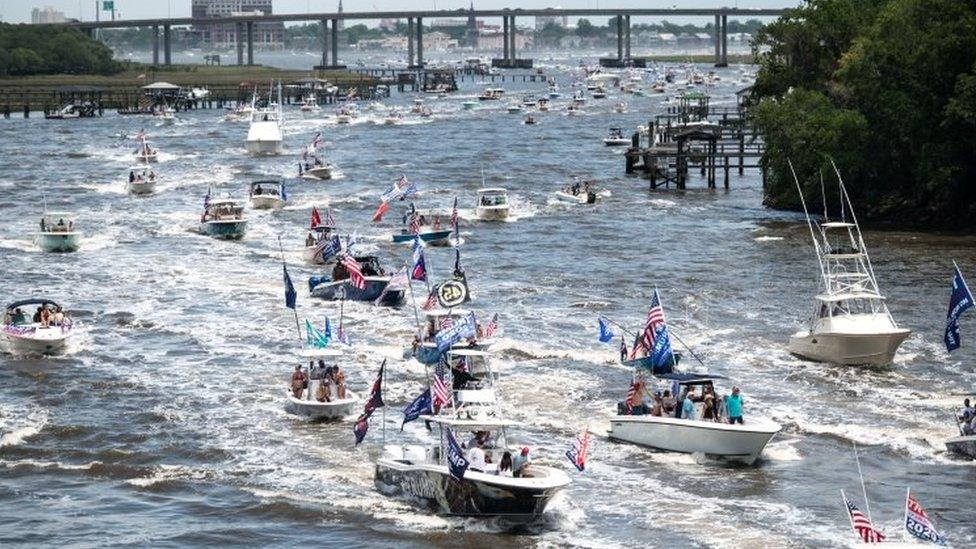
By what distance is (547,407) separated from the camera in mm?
47250

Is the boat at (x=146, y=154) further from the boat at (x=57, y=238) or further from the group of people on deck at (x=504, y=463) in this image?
the group of people on deck at (x=504, y=463)

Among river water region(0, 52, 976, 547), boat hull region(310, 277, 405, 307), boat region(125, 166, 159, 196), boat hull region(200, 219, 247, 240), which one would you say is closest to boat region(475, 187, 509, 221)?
river water region(0, 52, 976, 547)

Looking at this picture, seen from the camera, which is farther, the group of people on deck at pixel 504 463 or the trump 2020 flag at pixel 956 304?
the trump 2020 flag at pixel 956 304

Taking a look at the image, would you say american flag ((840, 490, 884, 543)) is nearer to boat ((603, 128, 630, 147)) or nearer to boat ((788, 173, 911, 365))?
boat ((788, 173, 911, 365))

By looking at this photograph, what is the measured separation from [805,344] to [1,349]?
24.4 m

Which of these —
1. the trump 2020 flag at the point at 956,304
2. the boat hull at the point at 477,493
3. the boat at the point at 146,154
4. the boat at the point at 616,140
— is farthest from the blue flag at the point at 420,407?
the boat at the point at 616,140

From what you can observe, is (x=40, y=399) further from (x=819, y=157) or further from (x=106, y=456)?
(x=819, y=157)

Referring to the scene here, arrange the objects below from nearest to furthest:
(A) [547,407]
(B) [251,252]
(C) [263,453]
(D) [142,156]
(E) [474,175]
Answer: (C) [263,453]
(A) [547,407]
(B) [251,252]
(E) [474,175]
(D) [142,156]

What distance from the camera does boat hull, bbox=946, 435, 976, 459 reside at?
1618 inches

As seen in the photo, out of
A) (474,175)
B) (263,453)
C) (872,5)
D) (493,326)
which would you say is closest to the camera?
(263,453)

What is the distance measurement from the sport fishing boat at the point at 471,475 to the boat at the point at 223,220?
43.7m

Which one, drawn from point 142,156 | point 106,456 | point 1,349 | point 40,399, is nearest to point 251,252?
point 1,349

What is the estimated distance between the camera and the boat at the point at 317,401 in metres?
45.2

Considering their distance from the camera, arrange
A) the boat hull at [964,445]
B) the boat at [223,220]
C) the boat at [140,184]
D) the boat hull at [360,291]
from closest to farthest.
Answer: the boat hull at [964,445]
the boat hull at [360,291]
the boat at [223,220]
the boat at [140,184]
